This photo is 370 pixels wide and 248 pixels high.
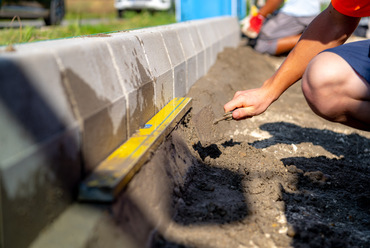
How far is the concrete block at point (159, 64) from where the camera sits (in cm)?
236

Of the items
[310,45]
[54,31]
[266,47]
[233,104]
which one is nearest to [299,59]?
[310,45]

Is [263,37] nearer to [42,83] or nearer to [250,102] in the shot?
[250,102]

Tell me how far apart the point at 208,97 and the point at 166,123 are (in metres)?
1.23

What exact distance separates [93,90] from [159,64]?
101 centimetres

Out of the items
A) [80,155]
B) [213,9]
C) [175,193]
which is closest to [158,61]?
[175,193]

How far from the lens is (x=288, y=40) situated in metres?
6.57

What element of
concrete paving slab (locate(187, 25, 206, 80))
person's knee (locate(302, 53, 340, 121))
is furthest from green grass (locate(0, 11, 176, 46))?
person's knee (locate(302, 53, 340, 121))

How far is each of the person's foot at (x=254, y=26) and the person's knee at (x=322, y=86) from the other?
5.20 meters

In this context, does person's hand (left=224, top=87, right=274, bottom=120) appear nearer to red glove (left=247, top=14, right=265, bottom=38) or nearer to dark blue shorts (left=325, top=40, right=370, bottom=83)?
dark blue shorts (left=325, top=40, right=370, bottom=83)

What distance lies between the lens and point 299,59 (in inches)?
90.7

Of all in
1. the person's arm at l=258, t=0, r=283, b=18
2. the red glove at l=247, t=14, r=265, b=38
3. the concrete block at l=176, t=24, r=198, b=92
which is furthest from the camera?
the red glove at l=247, t=14, r=265, b=38

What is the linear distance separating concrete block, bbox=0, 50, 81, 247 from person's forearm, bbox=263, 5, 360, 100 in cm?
131

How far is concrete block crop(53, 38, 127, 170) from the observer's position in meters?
1.44

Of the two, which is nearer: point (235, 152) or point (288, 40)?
point (235, 152)
